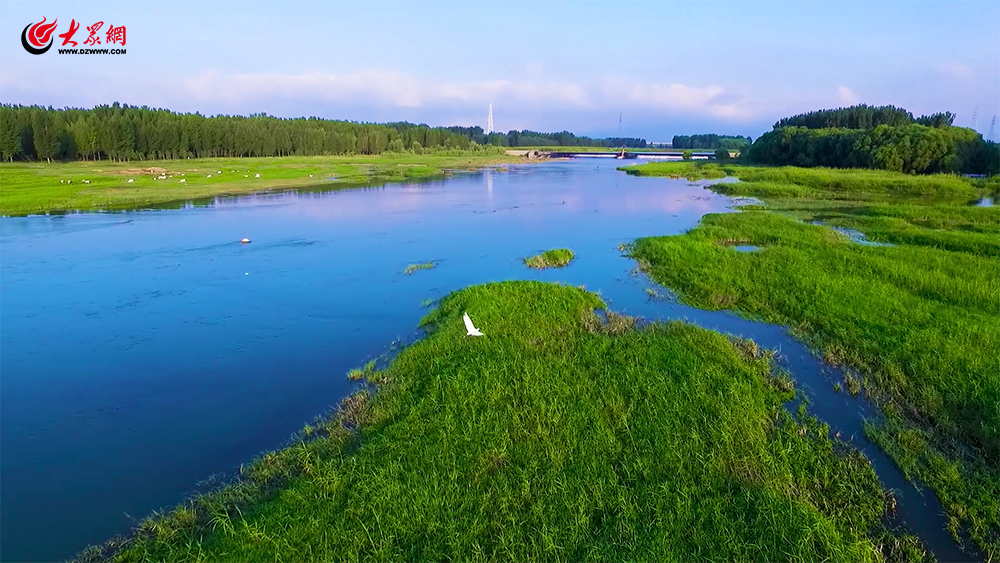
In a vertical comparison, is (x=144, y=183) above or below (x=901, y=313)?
above

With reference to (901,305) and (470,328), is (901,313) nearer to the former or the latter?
(901,305)

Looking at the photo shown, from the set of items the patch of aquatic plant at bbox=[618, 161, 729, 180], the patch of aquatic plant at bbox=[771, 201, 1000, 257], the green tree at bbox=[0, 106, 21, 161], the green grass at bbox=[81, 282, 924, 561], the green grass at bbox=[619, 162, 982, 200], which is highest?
the green tree at bbox=[0, 106, 21, 161]

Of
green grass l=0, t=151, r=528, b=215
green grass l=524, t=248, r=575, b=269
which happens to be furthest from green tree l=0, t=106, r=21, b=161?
green grass l=524, t=248, r=575, b=269

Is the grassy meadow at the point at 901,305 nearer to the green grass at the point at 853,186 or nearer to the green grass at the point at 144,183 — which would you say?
the green grass at the point at 853,186

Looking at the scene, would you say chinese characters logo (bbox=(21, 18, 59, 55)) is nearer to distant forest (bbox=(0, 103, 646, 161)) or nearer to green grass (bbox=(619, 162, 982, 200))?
green grass (bbox=(619, 162, 982, 200))

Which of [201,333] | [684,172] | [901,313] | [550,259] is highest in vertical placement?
[684,172]

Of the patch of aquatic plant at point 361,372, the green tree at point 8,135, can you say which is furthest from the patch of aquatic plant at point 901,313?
the green tree at point 8,135

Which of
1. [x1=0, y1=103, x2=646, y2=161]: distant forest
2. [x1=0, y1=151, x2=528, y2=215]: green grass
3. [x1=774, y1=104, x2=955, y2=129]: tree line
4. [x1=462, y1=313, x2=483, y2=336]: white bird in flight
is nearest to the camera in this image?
[x1=462, y1=313, x2=483, y2=336]: white bird in flight

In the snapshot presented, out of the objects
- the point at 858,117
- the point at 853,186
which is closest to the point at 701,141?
the point at 858,117
